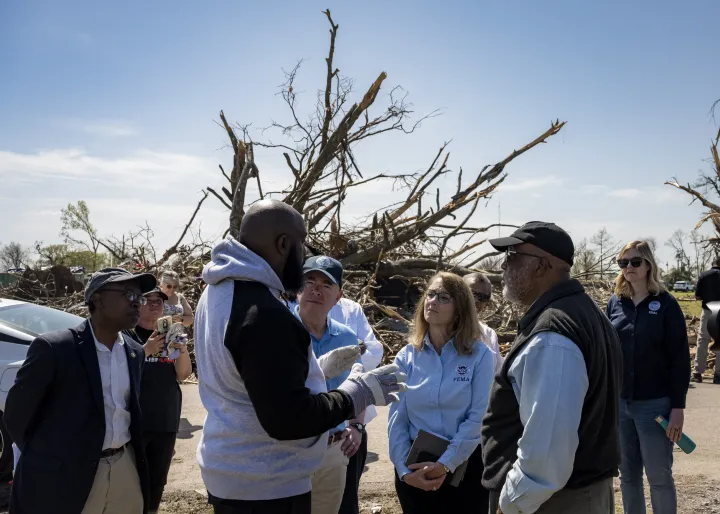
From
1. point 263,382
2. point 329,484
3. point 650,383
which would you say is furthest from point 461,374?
point 263,382

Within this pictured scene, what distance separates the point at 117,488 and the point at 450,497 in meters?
1.75

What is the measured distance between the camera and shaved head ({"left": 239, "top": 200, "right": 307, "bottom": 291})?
91.2 inches

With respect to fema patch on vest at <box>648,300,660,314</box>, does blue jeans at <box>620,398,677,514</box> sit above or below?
below

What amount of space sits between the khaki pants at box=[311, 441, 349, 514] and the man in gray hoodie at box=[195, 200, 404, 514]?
0.76 metres

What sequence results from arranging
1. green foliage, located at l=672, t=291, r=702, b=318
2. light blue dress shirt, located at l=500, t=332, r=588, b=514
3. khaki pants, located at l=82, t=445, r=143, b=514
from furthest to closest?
green foliage, located at l=672, t=291, r=702, b=318 → khaki pants, located at l=82, t=445, r=143, b=514 → light blue dress shirt, located at l=500, t=332, r=588, b=514

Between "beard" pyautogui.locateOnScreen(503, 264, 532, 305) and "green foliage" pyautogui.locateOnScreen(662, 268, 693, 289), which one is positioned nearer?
"beard" pyautogui.locateOnScreen(503, 264, 532, 305)

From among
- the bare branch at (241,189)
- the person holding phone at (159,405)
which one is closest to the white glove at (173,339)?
the person holding phone at (159,405)

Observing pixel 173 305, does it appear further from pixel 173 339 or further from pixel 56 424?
pixel 56 424

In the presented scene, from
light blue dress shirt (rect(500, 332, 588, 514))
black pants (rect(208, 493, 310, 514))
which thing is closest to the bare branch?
black pants (rect(208, 493, 310, 514))

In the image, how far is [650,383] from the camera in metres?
4.02

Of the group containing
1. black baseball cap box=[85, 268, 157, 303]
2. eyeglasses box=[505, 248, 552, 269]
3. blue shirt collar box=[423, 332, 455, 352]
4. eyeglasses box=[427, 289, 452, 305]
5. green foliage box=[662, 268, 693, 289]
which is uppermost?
eyeglasses box=[505, 248, 552, 269]

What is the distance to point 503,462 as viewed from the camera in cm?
242

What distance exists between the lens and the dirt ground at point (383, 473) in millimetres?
4719

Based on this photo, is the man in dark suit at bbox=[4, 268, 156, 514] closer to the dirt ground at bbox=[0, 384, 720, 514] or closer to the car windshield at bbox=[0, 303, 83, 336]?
the dirt ground at bbox=[0, 384, 720, 514]
